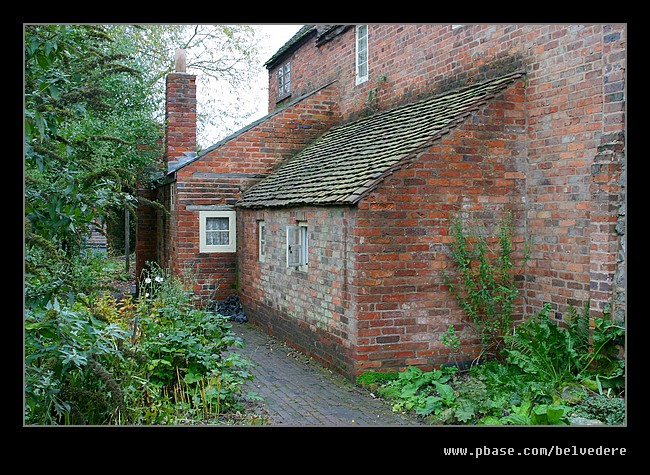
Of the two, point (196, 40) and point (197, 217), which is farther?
point (196, 40)

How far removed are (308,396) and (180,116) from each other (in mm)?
9857

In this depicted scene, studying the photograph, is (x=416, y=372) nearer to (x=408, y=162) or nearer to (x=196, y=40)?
(x=408, y=162)

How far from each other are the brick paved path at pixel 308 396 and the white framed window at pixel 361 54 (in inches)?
263

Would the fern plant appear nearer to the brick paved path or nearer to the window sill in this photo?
the brick paved path

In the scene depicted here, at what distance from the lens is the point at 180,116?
1588cm

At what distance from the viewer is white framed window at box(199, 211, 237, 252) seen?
1505cm

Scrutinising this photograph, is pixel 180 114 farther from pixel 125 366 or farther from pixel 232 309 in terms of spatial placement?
pixel 125 366

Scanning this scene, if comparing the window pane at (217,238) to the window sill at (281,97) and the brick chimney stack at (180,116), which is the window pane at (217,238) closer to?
the brick chimney stack at (180,116)

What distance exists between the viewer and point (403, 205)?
8.61m

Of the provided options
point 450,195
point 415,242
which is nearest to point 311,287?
point 415,242

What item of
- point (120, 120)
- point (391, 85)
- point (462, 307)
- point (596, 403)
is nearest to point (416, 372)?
point (462, 307)

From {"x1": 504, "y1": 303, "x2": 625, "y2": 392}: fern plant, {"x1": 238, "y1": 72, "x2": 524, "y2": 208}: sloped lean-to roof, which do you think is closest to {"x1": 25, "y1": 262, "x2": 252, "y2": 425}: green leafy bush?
{"x1": 238, "y1": 72, "x2": 524, "y2": 208}: sloped lean-to roof

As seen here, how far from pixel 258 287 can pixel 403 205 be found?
5.33 metres

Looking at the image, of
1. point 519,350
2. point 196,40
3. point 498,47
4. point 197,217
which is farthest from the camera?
point 196,40
